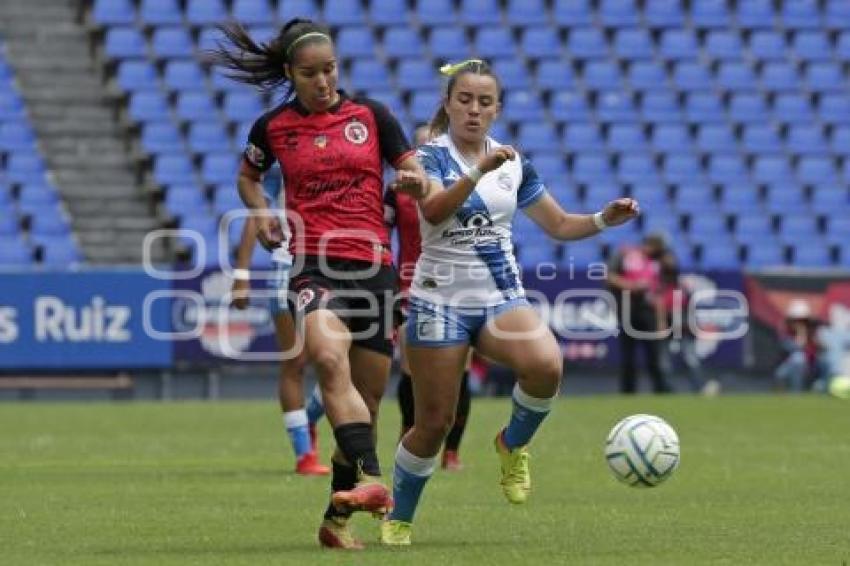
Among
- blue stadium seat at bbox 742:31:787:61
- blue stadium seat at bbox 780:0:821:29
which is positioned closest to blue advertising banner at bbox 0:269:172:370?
blue stadium seat at bbox 742:31:787:61

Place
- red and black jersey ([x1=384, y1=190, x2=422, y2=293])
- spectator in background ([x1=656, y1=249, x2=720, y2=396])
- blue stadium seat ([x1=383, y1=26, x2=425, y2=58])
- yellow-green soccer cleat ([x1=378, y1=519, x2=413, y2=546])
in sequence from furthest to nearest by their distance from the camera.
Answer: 1. blue stadium seat ([x1=383, y1=26, x2=425, y2=58])
2. spectator in background ([x1=656, y1=249, x2=720, y2=396])
3. red and black jersey ([x1=384, y1=190, x2=422, y2=293])
4. yellow-green soccer cleat ([x1=378, y1=519, x2=413, y2=546])

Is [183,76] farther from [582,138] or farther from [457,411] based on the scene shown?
[457,411]

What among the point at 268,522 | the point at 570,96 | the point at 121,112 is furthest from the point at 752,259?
the point at 268,522

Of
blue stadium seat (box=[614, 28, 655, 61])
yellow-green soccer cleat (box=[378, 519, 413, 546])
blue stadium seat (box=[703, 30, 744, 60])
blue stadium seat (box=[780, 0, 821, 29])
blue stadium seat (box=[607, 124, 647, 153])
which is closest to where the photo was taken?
yellow-green soccer cleat (box=[378, 519, 413, 546])

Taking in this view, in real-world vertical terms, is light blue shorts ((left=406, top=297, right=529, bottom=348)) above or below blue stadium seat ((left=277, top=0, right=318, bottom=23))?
above

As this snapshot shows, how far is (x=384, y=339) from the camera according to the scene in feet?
29.9

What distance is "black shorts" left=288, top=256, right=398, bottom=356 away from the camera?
345 inches

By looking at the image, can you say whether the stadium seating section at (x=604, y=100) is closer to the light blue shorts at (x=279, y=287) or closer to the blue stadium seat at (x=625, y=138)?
the blue stadium seat at (x=625, y=138)

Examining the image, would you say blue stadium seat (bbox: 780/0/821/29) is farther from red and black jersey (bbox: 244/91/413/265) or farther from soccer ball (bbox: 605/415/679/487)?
red and black jersey (bbox: 244/91/413/265)

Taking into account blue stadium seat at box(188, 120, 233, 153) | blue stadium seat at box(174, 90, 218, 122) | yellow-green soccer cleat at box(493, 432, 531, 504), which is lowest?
blue stadium seat at box(188, 120, 233, 153)

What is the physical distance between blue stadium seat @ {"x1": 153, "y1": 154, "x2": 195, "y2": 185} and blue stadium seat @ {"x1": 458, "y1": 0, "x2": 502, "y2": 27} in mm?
5610

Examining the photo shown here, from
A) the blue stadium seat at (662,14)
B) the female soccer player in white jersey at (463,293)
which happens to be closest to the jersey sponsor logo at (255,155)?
the female soccer player in white jersey at (463,293)

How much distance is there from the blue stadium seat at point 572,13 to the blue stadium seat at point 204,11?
5.41m

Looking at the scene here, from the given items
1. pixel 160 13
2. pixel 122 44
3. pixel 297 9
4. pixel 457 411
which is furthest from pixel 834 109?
pixel 457 411
